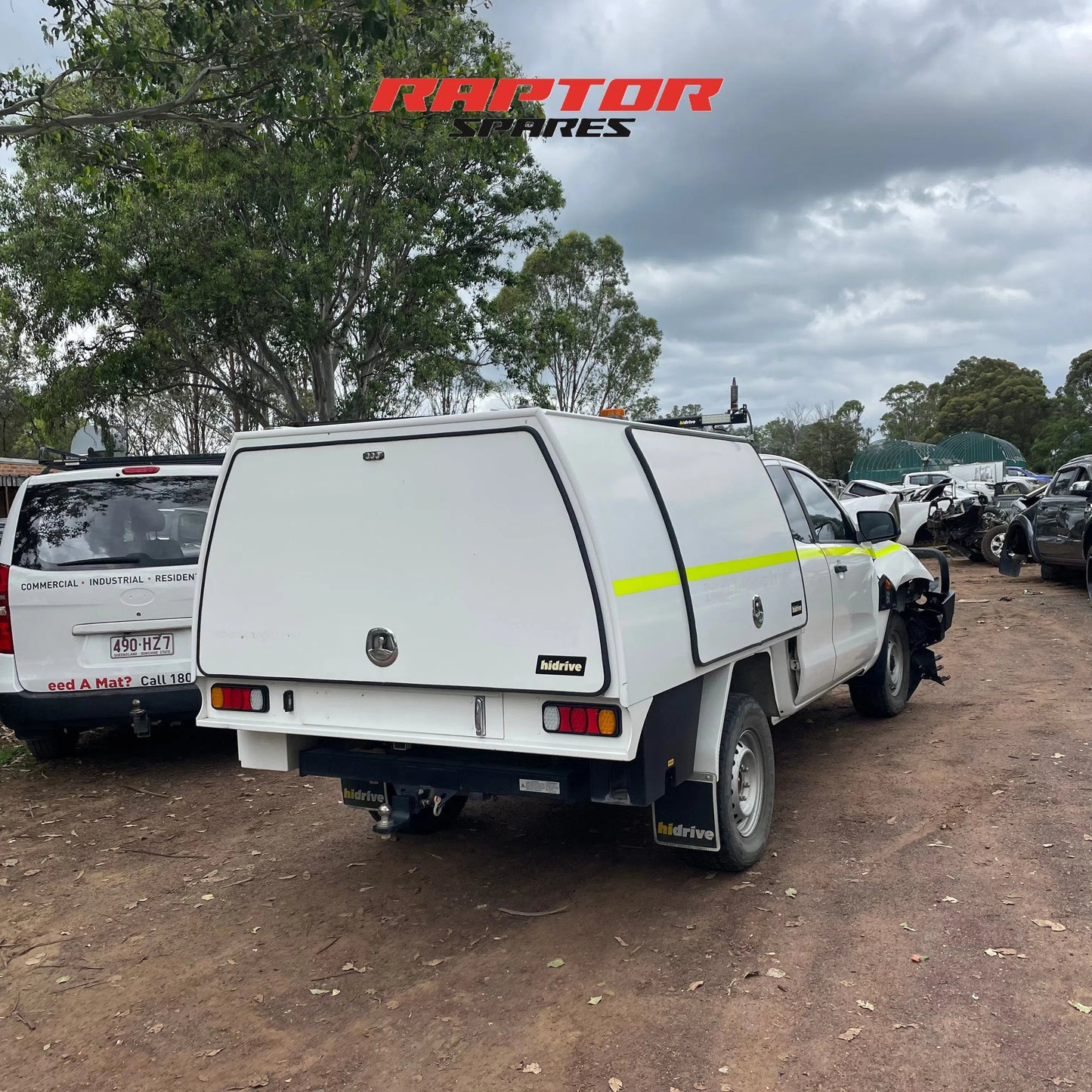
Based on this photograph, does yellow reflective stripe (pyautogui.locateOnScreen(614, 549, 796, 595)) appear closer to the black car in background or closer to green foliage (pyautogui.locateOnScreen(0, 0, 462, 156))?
green foliage (pyautogui.locateOnScreen(0, 0, 462, 156))

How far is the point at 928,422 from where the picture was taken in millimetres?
81125

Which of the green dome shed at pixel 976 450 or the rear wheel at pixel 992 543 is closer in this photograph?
the rear wheel at pixel 992 543

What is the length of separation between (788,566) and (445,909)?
2458 millimetres

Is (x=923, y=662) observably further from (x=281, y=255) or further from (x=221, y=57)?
(x=281, y=255)

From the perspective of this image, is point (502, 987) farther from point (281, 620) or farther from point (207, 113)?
point (207, 113)

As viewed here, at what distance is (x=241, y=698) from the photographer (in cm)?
460

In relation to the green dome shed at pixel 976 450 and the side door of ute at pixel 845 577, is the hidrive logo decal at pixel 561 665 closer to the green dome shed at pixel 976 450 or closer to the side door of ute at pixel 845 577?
the side door of ute at pixel 845 577

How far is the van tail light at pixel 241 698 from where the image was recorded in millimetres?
4555

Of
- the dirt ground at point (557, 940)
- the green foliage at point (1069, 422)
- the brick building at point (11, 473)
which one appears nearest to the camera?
the dirt ground at point (557, 940)

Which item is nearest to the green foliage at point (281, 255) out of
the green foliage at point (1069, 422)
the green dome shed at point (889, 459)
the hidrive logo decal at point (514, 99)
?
the hidrive logo decal at point (514, 99)

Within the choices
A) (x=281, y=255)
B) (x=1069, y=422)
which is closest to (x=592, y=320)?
(x=281, y=255)

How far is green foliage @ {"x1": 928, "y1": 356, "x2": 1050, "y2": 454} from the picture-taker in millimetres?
66125

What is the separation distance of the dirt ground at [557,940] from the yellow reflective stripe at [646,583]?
4.75 ft

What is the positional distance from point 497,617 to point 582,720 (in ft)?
1.63
